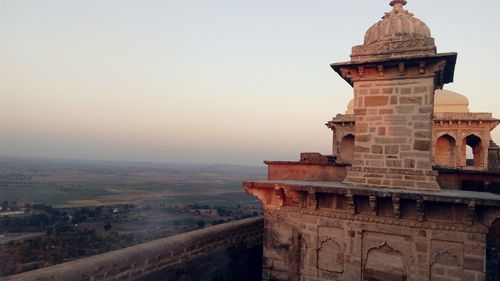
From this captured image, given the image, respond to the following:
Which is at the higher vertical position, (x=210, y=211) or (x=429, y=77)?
(x=429, y=77)

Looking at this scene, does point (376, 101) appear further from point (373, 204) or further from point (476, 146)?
point (476, 146)

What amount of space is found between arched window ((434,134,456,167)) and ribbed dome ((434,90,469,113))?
139cm

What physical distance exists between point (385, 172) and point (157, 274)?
16.1 feet

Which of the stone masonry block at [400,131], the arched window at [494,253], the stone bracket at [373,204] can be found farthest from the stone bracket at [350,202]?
the arched window at [494,253]

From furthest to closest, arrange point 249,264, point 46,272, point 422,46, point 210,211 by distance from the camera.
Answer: point 210,211 < point 249,264 < point 422,46 < point 46,272

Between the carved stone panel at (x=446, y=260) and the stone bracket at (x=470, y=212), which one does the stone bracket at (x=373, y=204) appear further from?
the stone bracket at (x=470, y=212)

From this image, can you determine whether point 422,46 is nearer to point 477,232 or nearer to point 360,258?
point 477,232

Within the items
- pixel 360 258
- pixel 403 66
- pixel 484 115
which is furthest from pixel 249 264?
pixel 484 115

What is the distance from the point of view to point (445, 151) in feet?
59.6

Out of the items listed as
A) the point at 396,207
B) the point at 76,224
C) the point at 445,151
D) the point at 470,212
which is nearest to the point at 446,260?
the point at 470,212

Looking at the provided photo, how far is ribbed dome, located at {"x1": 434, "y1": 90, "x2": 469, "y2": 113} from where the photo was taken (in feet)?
58.4

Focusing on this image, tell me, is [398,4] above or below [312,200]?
above

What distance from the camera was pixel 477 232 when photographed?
20.4ft

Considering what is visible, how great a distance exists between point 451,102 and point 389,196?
13966 mm
